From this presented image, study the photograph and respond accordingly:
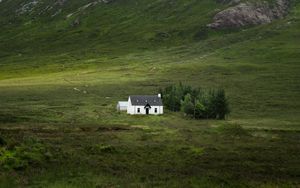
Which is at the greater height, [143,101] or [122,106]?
[143,101]

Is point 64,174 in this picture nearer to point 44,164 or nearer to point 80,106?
point 44,164

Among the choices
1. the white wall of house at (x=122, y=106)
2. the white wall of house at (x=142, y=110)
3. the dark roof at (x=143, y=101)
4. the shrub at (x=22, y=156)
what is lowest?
the shrub at (x=22, y=156)

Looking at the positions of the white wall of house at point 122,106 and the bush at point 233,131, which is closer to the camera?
the bush at point 233,131

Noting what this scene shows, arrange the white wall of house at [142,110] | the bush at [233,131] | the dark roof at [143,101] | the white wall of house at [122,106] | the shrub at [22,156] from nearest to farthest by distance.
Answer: the shrub at [22,156]
the bush at [233,131]
the white wall of house at [142,110]
the dark roof at [143,101]
the white wall of house at [122,106]

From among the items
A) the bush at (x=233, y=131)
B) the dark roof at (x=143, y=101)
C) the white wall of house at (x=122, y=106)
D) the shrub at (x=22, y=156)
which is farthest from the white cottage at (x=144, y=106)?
the shrub at (x=22, y=156)

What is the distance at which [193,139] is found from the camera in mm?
83938

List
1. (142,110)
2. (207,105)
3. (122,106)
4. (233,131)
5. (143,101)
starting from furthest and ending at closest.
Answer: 1. (122,106)
2. (142,110)
3. (143,101)
4. (207,105)
5. (233,131)

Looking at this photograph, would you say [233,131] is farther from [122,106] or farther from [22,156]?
[22,156]

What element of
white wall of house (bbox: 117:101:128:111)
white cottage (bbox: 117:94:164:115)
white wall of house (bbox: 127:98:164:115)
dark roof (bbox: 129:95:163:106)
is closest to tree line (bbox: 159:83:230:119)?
white wall of house (bbox: 127:98:164:115)

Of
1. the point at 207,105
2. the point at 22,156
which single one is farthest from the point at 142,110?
the point at 22,156

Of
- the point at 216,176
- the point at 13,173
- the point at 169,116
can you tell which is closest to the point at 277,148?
the point at 216,176

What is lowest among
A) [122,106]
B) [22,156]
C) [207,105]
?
[22,156]

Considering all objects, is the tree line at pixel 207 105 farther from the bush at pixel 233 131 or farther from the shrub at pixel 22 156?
the shrub at pixel 22 156

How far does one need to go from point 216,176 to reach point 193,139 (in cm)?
2799
